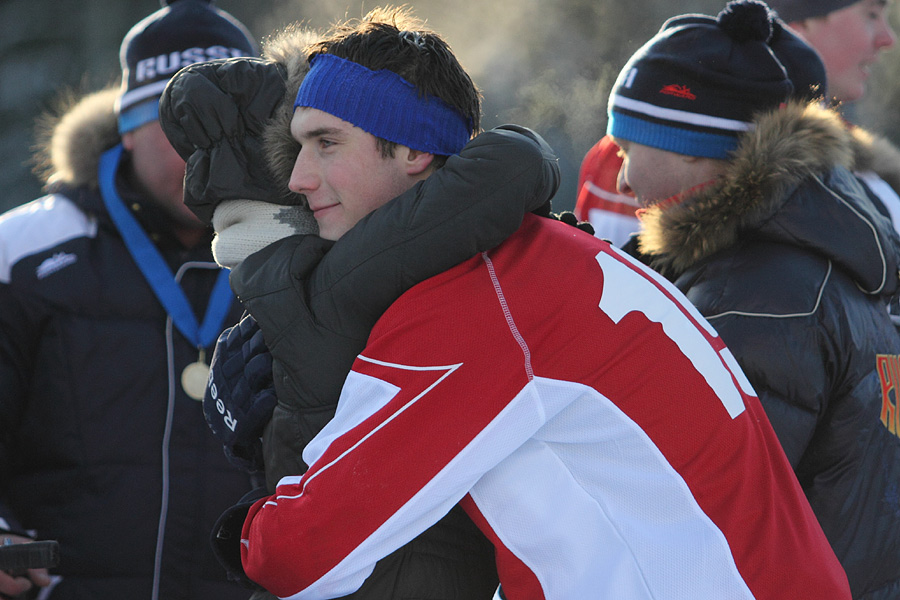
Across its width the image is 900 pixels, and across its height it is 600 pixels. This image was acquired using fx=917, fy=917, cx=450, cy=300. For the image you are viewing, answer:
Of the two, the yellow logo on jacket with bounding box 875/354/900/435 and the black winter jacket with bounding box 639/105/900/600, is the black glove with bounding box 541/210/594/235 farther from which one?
the yellow logo on jacket with bounding box 875/354/900/435

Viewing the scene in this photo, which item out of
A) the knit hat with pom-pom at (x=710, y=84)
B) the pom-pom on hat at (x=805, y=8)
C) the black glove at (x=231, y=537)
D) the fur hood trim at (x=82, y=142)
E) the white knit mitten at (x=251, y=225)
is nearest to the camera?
the black glove at (x=231, y=537)

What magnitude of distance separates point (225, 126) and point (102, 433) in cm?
104

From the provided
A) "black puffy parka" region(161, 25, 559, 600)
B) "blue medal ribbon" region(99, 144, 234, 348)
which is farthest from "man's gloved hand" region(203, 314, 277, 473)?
"blue medal ribbon" region(99, 144, 234, 348)

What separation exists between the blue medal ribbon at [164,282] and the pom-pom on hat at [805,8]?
2192mm

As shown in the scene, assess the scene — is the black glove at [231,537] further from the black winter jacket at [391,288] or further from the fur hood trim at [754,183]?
the fur hood trim at [754,183]

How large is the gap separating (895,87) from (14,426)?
7311mm

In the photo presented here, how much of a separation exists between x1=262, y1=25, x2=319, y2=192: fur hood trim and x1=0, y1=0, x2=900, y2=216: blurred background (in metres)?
3.92

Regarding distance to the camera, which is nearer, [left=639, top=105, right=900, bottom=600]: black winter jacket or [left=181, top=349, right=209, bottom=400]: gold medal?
[left=639, top=105, right=900, bottom=600]: black winter jacket

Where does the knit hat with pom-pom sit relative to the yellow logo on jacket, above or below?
above

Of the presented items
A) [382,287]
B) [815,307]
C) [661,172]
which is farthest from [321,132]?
[815,307]

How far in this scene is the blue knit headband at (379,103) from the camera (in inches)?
63.9

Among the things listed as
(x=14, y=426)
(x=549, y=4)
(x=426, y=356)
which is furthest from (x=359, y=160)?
(x=549, y=4)

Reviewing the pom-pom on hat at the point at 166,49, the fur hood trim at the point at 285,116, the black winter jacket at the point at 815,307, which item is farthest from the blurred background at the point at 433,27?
the fur hood trim at the point at 285,116

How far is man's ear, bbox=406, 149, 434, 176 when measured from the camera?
1.67 metres
